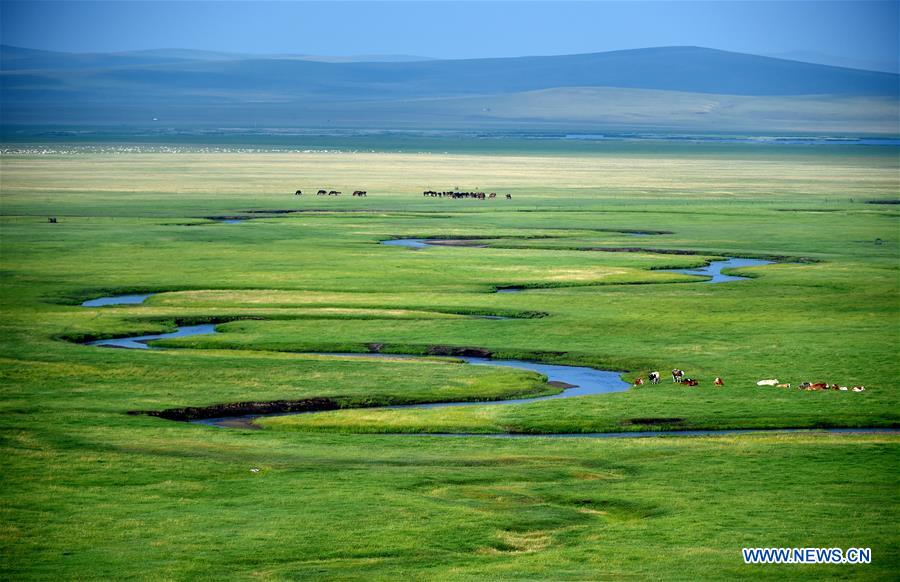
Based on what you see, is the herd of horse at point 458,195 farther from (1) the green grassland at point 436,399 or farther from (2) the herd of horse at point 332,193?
(1) the green grassland at point 436,399

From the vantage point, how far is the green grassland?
781 inches

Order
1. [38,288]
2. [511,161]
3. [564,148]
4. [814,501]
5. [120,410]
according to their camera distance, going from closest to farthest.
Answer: [814,501] → [120,410] → [38,288] → [511,161] → [564,148]

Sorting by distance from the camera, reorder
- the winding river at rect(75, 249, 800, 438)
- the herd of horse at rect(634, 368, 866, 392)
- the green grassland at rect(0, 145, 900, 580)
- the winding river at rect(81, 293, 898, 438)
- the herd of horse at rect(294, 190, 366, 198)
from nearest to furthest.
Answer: the green grassland at rect(0, 145, 900, 580), the winding river at rect(81, 293, 898, 438), the winding river at rect(75, 249, 800, 438), the herd of horse at rect(634, 368, 866, 392), the herd of horse at rect(294, 190, 366, 198)

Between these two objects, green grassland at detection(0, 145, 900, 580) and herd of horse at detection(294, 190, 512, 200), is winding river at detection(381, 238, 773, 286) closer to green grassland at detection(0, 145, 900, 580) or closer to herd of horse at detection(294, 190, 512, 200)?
green grassland at detection(0, 145, 900, 580)

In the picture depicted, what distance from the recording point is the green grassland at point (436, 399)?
1983cm

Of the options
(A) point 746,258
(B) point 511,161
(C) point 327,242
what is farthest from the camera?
(B) point 511,161

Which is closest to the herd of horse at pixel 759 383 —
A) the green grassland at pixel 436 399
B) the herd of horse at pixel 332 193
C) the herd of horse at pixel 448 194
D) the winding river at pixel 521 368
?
the green grassland at pixel 436 399

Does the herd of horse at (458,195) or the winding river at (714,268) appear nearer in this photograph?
the winding river at (714,268)

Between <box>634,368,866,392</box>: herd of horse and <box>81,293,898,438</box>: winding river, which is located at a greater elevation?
<box>634,368,866,392</box>: herd of horse

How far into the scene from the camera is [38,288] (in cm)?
4931

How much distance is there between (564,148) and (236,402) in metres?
157

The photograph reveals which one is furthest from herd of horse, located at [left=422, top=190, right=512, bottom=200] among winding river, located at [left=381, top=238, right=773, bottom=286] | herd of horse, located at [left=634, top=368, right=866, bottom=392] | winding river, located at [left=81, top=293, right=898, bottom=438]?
herd of horse, located at [left=634, top=368, right=866, bottom=392]

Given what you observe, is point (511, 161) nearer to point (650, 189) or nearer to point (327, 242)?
point (650, 189)

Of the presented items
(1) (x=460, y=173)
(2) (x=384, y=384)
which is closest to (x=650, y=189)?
(1) (x=460, y=173)
